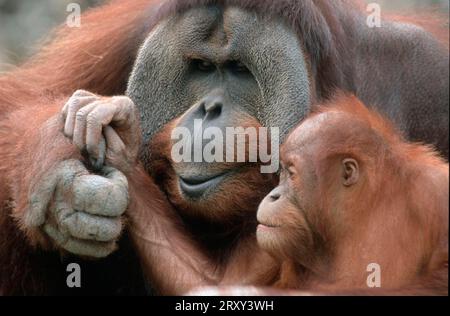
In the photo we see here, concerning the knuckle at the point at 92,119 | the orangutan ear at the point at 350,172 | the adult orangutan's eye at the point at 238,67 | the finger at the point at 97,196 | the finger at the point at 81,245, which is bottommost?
the finger at the point at 81,245

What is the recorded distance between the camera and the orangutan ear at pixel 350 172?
3377 millimetres

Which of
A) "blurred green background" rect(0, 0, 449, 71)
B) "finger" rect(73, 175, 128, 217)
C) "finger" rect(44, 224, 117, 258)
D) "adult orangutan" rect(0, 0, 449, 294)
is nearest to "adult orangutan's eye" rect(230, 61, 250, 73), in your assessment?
"adult orangutan" rect(0, 0, 449, 294)

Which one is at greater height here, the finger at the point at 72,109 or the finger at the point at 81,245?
the finger at the point at 72,109

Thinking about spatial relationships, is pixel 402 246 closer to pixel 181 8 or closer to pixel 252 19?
pixel 252 19

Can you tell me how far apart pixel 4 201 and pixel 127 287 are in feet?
1.94

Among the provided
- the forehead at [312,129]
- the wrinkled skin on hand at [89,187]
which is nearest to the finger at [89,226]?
the wrinkled skin on hand at [89,187]

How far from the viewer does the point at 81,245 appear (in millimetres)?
3529

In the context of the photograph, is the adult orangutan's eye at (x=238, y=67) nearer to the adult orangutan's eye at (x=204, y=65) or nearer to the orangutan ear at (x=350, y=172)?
the adult orangutan's eye at (x=204, y=65)

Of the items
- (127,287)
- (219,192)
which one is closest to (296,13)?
(219,192)

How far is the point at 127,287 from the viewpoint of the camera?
4047 millimetres

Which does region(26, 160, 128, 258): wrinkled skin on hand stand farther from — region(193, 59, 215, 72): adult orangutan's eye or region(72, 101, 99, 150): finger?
region(193, 59, 215, 72): adult orangutan's eye

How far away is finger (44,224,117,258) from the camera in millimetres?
3527

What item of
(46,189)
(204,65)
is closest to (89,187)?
(46,189)

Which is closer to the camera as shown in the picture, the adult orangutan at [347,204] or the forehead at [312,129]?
the adult orangutan at [347,204]
